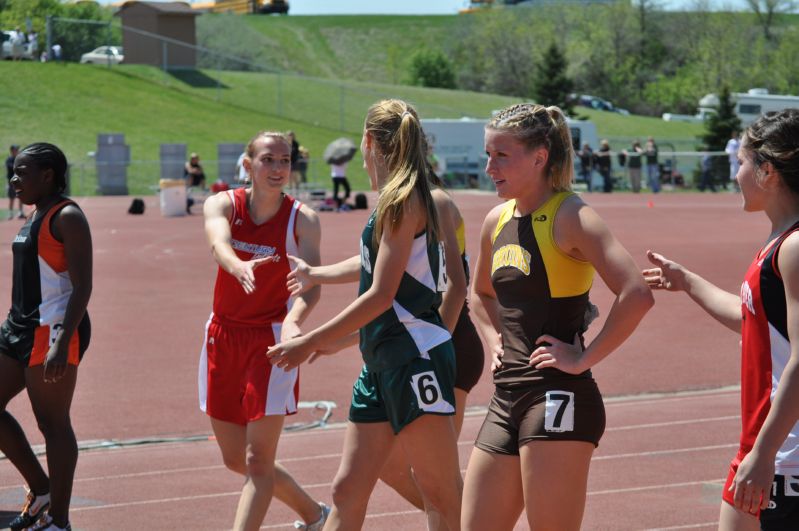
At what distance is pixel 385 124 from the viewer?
179 inches

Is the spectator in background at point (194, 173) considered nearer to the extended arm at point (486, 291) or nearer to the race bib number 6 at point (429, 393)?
the extended arm at point (486, 291)

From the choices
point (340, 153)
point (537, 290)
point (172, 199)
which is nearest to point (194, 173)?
point (172, 199)

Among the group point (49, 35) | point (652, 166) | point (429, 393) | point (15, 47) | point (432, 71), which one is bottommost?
point (652, 166)

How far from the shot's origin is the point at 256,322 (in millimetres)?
5398

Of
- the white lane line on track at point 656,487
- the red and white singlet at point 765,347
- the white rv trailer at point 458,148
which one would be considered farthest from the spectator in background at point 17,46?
the red and white singlet at point 765,347

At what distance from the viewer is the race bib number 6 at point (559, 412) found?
13.2 feet

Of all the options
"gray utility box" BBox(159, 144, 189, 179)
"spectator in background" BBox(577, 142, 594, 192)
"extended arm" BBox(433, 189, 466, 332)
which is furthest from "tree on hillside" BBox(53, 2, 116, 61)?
"extended arm" BBox(433, 189, 466, 332)

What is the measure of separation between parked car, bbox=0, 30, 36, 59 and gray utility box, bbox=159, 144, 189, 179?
20.5 meters

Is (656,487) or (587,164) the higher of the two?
(587,164)

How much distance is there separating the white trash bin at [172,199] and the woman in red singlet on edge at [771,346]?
27911 mm

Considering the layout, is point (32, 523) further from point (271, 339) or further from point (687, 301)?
point (687, 301)

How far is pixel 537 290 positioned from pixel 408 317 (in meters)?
0.58

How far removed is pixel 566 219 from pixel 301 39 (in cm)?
11595

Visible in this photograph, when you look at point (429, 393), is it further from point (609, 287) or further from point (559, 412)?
point (609, 287)
